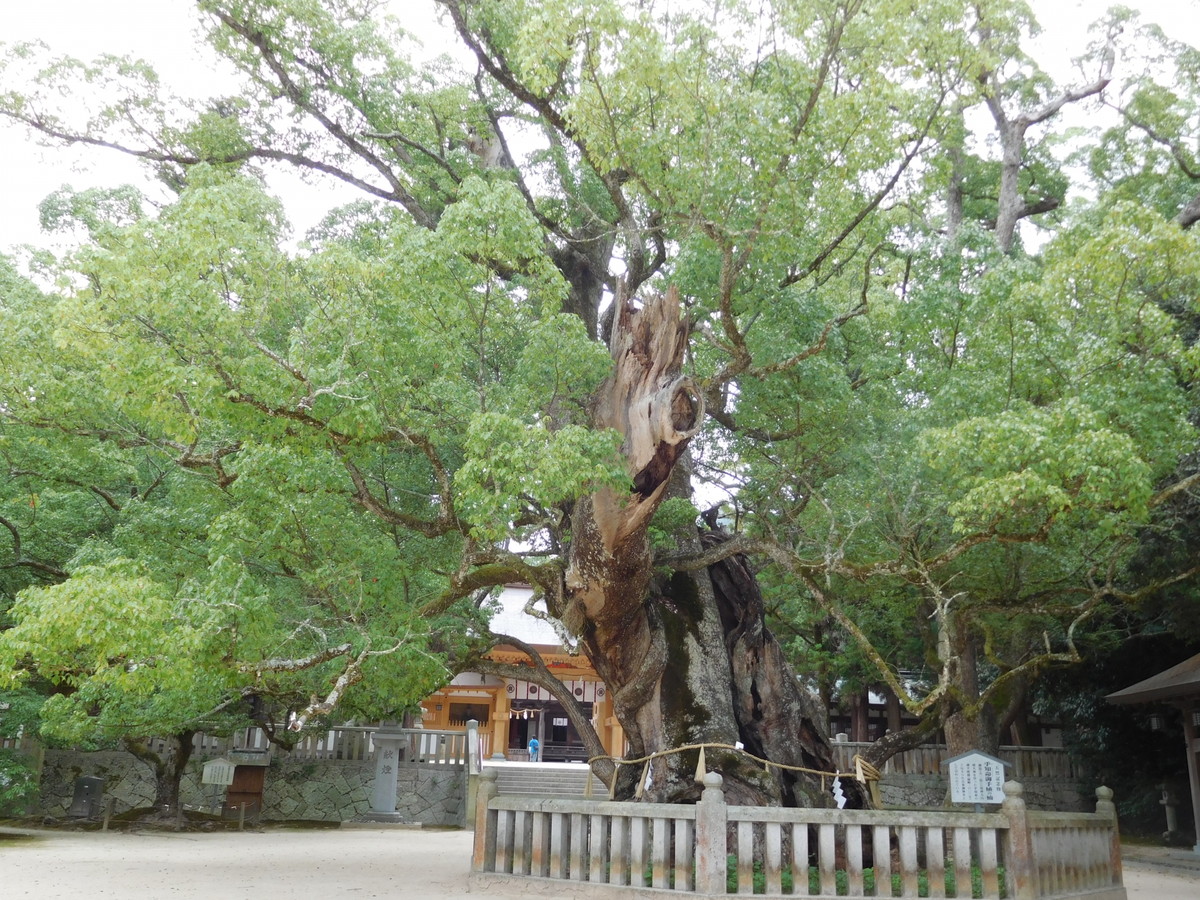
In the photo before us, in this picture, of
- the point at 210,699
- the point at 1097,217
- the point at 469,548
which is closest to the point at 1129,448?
the point at 469,548

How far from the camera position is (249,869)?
929 centimetres

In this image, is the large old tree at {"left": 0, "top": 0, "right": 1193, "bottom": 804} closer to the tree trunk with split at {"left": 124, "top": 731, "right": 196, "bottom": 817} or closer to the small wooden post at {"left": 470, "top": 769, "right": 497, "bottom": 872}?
the small wooden post at {"left": 470, "top": 769, "right": 497, "bottom": 872}

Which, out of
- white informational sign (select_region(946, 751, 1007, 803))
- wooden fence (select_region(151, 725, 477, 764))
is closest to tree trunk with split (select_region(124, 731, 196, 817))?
wooden fence (select_region(151, 725, 477, 764))

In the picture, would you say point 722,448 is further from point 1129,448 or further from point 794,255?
point 1129,448

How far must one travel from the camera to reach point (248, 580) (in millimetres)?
7410

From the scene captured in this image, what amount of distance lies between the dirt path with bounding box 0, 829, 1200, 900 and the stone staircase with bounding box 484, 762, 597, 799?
12.0 ft

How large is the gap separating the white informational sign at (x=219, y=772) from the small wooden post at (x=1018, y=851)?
37.4ft

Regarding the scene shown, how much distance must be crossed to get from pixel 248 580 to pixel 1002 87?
1305 centimetres

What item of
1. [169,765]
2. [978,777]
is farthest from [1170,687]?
[169,765]

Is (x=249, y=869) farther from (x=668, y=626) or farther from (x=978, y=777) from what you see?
(x=978, y=777)

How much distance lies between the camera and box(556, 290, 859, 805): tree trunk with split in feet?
26.0

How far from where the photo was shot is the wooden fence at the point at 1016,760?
51.3 ft

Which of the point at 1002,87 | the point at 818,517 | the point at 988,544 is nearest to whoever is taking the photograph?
the point at 988,544

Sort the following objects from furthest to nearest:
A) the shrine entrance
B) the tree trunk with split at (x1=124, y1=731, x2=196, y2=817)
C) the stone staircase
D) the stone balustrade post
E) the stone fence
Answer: the shrine entrance, the stone staircase, the stone balustrade post, the stone fence, the tree trunk with split at (x1=124, y1=731, x2=196, y2=817)
